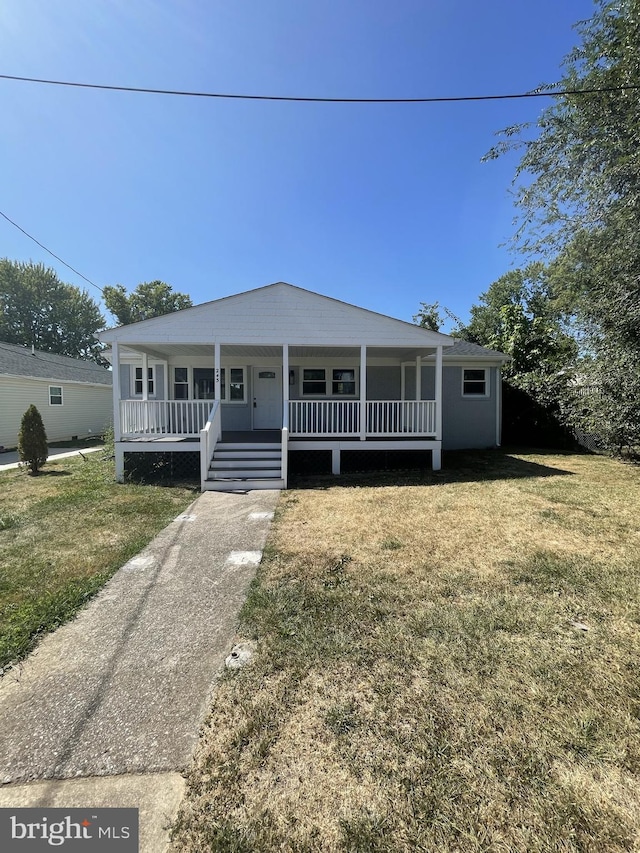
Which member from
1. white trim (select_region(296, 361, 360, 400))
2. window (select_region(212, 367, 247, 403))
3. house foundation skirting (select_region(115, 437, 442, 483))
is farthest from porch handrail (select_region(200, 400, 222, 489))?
white trim (select_region(296, 361, 360, 400))

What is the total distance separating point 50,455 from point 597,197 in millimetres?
16869

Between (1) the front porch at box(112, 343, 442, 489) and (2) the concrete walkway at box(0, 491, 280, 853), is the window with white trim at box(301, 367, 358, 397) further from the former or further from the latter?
(2) the concrete walkway at box(0, 491, 280, 853)

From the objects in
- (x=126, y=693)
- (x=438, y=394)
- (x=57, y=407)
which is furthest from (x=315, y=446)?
(x=57, y=407)

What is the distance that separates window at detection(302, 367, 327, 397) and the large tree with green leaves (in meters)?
6.52

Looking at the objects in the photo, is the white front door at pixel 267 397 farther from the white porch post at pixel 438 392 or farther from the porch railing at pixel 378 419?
the white porch post at pixel 438 392

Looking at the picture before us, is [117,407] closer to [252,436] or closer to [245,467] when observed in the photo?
[245,467]

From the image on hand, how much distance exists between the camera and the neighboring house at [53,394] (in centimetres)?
1356

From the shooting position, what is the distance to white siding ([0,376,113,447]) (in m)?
13.4

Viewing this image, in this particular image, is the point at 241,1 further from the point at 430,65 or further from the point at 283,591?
the point at 283,591

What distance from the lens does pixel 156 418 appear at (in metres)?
9.42

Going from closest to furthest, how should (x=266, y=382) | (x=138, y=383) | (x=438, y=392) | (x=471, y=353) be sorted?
(x=438, y=392) < (x=266, y=382) < (x=471, y=353) < (x=138, y=383)

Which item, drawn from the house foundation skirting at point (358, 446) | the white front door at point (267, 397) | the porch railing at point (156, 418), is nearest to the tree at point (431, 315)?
the white front door at point (267, 397)

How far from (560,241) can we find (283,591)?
10.3 meters

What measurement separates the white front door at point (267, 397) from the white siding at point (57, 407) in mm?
9641
